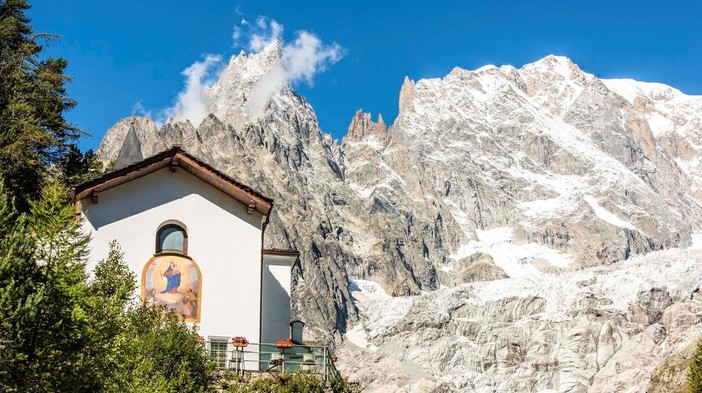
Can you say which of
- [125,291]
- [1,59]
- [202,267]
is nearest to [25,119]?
[1,59]

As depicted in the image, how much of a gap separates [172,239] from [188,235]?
539 millimetres

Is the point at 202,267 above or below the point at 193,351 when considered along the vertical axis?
above

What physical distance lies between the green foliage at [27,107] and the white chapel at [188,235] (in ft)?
22.9

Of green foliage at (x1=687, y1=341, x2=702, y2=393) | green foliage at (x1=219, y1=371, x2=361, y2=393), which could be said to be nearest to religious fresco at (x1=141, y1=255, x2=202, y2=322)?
green foliage at (x1=219, y1=371, x2=361, y2=393)

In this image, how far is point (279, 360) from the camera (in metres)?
27.3

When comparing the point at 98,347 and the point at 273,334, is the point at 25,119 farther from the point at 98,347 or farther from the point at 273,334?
the point at 98,347

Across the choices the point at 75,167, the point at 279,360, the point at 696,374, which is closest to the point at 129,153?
the point at 75,167

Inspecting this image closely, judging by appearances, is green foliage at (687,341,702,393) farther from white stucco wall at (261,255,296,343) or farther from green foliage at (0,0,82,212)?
green foliage at (0,0,82,212)

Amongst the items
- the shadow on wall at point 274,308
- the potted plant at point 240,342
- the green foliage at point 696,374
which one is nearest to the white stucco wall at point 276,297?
the shadow on wall at point 274,308

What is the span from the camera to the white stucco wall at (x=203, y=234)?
29688 mm

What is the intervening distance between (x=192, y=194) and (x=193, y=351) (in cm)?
714

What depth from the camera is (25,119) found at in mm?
42219

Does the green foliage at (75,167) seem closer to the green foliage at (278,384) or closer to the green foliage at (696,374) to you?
the green foliage at (278,384)

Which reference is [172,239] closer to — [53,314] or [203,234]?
[203,234]
